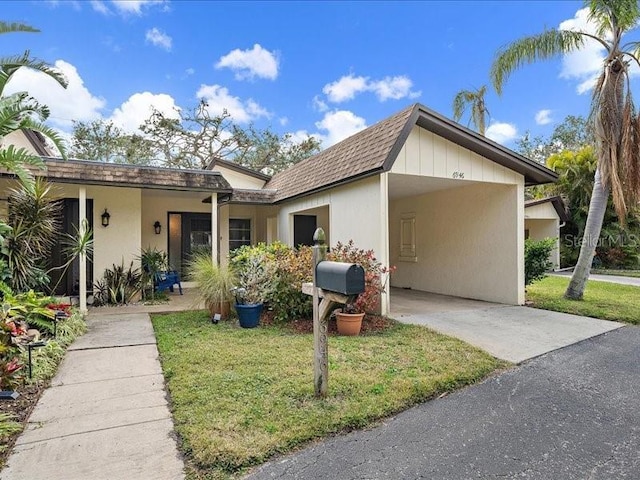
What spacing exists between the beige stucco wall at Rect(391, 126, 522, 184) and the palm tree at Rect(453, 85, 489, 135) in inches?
475

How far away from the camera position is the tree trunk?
8594 millimetres

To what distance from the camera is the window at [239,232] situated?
13797 millimetres

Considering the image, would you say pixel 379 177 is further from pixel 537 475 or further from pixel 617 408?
pixel 537 475

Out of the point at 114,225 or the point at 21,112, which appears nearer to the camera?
the point at 21,112

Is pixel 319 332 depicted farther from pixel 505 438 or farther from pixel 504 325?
pixel 504 325

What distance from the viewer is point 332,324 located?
22.1ft

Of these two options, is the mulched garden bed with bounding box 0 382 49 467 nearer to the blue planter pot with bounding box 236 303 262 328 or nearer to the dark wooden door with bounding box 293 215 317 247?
the blue planter pot with bounding box 236 303 262 328

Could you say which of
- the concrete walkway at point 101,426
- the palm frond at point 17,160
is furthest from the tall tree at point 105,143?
the concrete walkway at point 101,426

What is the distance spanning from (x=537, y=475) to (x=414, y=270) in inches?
377

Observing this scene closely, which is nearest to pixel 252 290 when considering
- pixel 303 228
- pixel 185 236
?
pixel 303 228

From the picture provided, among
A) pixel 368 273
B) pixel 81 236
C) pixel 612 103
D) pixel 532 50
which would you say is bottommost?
pixel 368 273

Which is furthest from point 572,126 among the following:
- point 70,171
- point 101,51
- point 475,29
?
Answer: point 70,171

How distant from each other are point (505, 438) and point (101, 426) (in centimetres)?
340

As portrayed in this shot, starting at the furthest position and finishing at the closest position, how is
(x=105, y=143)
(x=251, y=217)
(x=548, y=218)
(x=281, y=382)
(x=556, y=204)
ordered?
(x=105, y=143) < (x=548, y=218) < (x=556, y=204) < (x=251, y=217) < (x=281, y=382)
